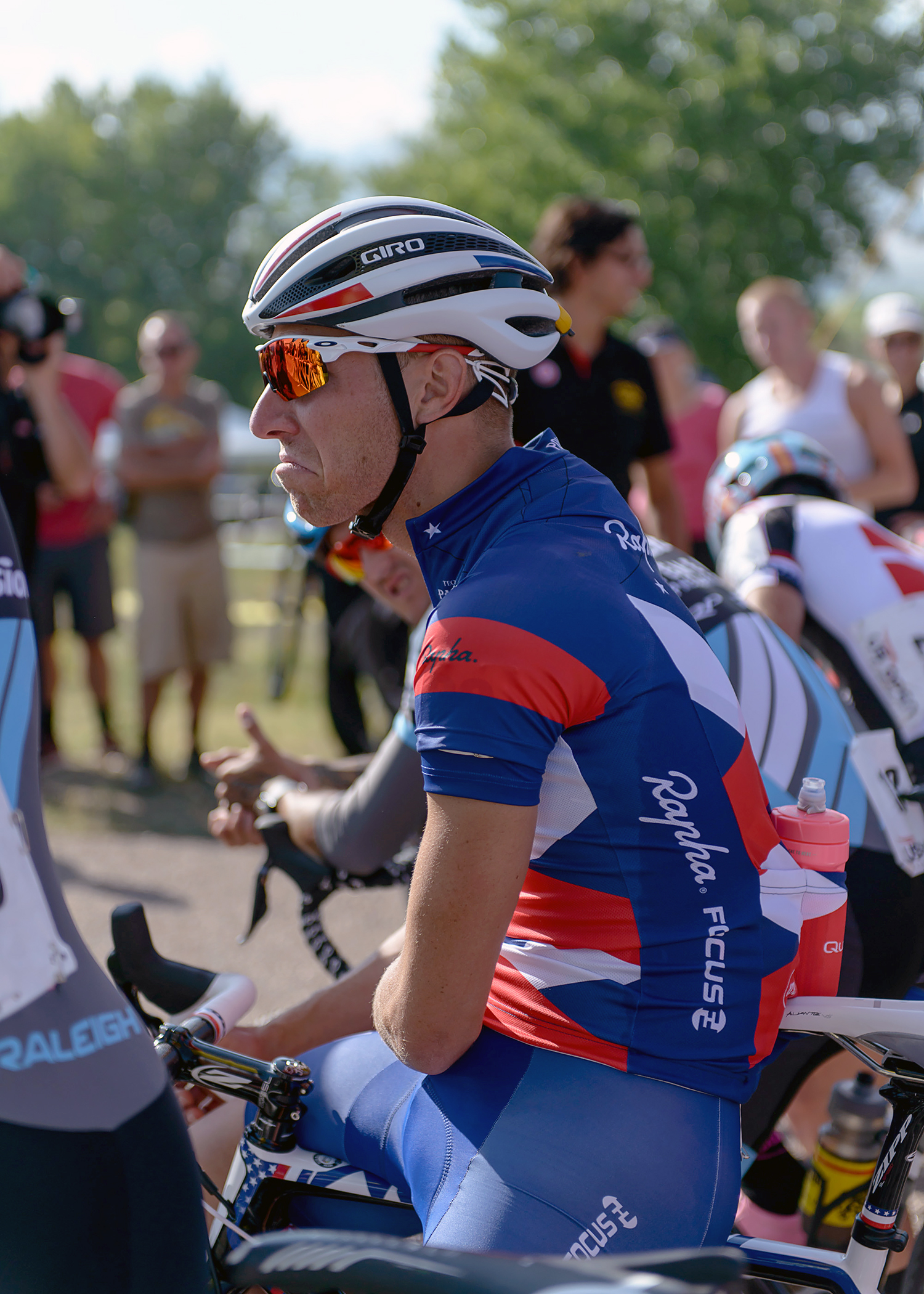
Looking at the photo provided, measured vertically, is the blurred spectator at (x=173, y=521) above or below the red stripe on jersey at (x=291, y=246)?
above

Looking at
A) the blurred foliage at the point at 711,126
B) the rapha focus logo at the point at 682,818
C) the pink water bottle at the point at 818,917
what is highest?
the blurred foliage at the point at 711,126

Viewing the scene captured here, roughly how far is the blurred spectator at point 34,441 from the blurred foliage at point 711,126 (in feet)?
79.3

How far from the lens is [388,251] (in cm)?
174

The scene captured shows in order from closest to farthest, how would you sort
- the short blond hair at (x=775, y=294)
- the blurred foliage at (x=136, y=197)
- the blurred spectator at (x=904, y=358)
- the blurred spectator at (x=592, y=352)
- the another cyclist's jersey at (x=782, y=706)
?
the another cyclist's jersey at (x=782, y=706) → the blurred spectator at (x=592, y=352) → the short blond hair at (x=775, y=294) → the blurred spectator at (x=904, y=358) → the blurred foliage at (x=136, y=197)

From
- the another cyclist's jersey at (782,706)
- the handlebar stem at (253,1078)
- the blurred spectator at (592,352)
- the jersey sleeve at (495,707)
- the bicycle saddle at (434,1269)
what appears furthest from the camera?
the blurred spectator at (592,352)

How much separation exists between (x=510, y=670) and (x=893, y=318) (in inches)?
265

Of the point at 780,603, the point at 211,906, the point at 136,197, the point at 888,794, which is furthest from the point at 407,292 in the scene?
the point at 136,197

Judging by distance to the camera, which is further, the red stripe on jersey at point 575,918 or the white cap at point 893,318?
the white cap at point 893,318

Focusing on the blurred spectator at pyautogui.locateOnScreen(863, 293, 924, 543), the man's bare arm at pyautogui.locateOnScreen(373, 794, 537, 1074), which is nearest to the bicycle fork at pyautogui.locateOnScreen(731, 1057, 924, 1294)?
the man's bare arm at pyautogui.locateOnScreen(373, 794, 537, 1074)

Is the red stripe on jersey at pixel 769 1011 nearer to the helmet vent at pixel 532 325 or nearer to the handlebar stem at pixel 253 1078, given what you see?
the handlebar stem at pixel 253 1078

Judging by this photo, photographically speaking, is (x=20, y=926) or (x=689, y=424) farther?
(x=689, y=424)

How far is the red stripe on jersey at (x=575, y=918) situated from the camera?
149cm

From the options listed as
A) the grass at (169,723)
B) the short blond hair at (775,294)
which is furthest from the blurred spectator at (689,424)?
the grass at (169,723)

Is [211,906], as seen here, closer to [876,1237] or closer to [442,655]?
[876,1237]
